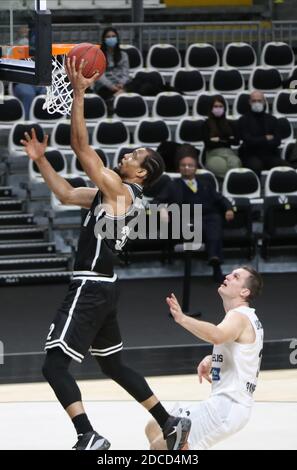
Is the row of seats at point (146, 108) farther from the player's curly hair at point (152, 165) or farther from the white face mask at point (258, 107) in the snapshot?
the player's curly hair at point (152, 165)

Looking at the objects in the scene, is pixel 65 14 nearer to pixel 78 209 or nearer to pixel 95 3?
pixel 95 3

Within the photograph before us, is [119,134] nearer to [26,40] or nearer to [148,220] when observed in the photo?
[148,220]

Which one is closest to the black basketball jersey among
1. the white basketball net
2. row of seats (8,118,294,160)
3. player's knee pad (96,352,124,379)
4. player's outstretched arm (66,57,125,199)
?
player's outstretched arm (66,57,125,199)

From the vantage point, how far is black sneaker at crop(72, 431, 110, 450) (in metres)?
6.52

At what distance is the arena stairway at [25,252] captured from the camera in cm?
1191

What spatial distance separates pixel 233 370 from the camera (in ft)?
20.6

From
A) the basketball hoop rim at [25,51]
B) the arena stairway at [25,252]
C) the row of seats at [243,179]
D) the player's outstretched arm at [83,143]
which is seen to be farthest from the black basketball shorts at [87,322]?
the row of seats at [243,179]

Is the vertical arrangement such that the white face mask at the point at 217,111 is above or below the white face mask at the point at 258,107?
below

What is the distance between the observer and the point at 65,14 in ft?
61.3

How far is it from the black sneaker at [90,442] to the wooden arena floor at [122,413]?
38 cm

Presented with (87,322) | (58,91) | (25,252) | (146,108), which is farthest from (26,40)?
(146,108)

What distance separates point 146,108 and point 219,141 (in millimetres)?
1058

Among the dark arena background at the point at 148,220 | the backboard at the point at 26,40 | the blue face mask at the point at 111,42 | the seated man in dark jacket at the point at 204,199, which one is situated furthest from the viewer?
the blue face mask at the point at 111,42

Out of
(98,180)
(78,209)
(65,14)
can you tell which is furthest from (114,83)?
(98,180)
